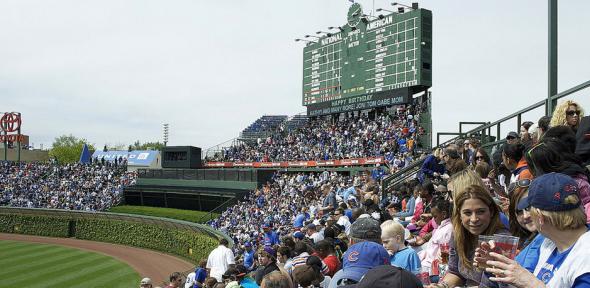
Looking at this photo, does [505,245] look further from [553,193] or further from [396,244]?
[396,244]

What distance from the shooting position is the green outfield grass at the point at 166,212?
3728 cm

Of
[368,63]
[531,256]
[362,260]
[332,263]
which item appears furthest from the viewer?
[368,63]

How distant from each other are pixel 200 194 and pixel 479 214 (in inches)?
1515

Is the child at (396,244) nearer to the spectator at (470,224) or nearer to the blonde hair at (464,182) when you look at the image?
the spectator at (470,224)

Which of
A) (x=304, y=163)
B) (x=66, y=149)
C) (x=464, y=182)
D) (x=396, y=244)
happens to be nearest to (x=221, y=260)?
(x=396, y=244)

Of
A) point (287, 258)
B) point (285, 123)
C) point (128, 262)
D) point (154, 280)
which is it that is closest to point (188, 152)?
point (285, 123)

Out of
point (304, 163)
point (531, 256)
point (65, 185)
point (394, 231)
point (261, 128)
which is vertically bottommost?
point (65, 185)

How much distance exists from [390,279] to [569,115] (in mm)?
4151

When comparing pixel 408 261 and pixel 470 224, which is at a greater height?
pixel 470 224

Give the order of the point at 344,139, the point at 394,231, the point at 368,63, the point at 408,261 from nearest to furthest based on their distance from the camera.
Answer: the point at 408,261, the point at 394,231, the point at 368,63, the point at 344,139

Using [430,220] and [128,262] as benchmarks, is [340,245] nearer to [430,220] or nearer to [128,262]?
[430,220]

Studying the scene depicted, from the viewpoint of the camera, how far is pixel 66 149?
114438 mm

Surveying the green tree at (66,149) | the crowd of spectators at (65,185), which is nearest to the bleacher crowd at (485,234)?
the crowd of spectators at (65,185)

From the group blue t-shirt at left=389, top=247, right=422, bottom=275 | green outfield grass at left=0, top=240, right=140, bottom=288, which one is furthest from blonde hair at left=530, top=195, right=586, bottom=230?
green outfield grass at left=0, top=240, right=140, bottom=288
